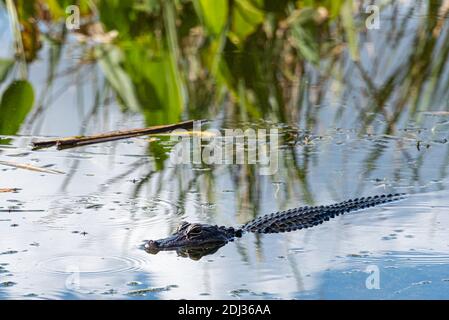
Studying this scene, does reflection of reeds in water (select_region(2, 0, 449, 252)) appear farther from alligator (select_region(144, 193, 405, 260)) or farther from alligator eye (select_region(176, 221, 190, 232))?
alligator eye (select_region(176, 221, 190, 232))

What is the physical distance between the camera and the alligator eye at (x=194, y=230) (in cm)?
461

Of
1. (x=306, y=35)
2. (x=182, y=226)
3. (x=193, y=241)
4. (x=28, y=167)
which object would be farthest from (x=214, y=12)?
(x=193, y=241)

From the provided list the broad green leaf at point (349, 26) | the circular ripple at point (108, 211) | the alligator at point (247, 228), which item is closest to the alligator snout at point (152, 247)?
the alligator at point (247, 228)

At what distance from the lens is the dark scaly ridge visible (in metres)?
4.80

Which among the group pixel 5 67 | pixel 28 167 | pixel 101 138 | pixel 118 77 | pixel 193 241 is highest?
pixel 5 67

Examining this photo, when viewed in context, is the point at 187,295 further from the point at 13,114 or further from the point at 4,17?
the point at 4,17

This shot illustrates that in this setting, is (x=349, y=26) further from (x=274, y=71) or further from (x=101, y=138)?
(x=101, y=138)

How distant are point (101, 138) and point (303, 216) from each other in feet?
5.14

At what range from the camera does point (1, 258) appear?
4.37 meters

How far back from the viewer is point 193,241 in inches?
181

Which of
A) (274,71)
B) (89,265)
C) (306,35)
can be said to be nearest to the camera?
(89,265)

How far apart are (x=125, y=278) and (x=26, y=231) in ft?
2.31

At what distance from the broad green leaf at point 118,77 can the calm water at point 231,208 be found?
0.36ft

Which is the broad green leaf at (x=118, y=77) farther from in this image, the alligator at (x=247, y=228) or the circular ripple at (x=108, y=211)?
the alligator at (x=247, y=228)
